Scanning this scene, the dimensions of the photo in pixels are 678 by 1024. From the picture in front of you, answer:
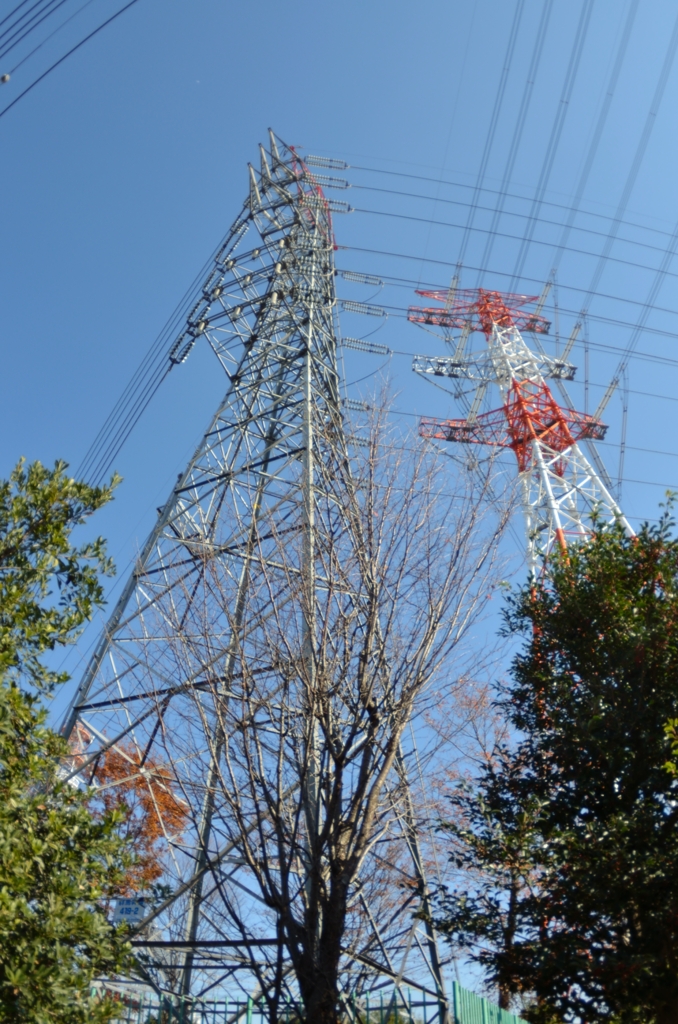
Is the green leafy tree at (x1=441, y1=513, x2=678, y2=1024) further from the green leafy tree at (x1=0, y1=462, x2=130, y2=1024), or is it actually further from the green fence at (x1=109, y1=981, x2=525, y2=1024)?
the green leafy tree at (x1=0, y1=462, x2=130, y2=1024)

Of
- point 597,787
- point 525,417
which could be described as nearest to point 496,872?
point 597,787

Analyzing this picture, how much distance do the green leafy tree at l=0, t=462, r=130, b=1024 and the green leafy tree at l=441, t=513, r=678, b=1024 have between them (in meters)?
3.38

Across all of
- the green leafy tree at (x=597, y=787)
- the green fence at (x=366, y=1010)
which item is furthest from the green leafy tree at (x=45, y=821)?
the green leafy tree at (x=597, y=787)

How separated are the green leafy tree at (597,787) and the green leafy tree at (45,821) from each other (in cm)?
338

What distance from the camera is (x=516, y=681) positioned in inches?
334

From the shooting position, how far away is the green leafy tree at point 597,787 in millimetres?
6117

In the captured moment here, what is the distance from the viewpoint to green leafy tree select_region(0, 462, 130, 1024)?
4.83m

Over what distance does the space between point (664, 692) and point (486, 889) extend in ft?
8.12

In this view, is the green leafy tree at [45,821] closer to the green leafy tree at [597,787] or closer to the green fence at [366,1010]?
the green fence at [366,1010]

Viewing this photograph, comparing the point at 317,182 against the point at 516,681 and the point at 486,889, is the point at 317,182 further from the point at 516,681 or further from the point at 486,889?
the point at 486,889

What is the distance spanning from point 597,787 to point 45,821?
477 cm

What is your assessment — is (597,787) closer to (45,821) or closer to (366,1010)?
(366,1010)

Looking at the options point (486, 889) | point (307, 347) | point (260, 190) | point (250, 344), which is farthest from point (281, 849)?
point (260, 190)

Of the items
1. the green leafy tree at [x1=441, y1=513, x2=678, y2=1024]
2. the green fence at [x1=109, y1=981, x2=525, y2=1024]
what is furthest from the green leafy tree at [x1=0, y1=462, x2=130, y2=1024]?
the green leafy tree at [x1=441, y1=513, x2=678, y2=1024]
